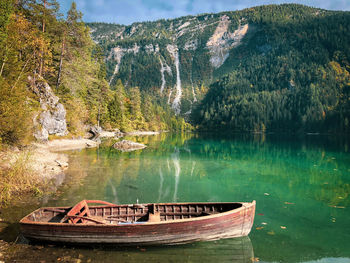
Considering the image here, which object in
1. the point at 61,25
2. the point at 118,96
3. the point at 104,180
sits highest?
the point at 61,25

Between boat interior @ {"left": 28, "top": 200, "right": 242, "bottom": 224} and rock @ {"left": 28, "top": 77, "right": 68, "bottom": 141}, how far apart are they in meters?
25.4

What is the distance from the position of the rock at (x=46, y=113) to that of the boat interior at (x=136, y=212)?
2542 centimetres

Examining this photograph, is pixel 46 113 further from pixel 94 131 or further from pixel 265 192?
pixel 265 192

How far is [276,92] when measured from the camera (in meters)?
178

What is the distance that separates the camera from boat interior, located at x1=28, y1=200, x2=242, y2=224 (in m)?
9.37

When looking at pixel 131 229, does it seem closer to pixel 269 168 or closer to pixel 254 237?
pixel 254 237

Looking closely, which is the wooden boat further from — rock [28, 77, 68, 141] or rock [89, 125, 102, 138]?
rock [89, 125, 102, 138]

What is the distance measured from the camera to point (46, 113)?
33.4 m

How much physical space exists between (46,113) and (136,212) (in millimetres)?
29979

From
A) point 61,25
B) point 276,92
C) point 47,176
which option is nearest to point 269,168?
point 47,176

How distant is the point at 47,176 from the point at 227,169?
17339 millimetres

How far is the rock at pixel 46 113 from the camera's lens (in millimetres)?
32156

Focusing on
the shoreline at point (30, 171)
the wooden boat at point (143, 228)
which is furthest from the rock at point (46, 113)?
the wooden boat at point (143, 228)

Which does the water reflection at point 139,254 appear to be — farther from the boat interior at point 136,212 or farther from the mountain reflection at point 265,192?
the boat interior at point 136,212
